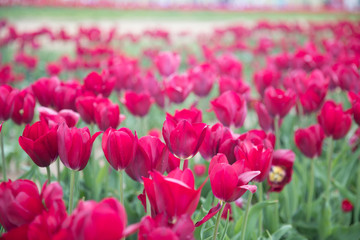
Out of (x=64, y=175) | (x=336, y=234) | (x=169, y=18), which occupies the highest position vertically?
(x=169, y=18)

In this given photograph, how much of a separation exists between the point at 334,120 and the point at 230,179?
784mm

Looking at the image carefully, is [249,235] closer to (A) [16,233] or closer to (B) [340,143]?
(A) [16,233]

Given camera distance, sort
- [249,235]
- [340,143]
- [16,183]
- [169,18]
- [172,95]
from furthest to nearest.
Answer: [169,18] < [340,143] < [172,95] < [249,235] < [16,183]

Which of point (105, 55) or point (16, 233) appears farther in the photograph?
point (105, 55)

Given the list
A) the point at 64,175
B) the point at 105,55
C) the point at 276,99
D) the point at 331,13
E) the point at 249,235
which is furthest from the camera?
the point at 331,13

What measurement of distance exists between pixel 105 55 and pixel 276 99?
3565 millimetres

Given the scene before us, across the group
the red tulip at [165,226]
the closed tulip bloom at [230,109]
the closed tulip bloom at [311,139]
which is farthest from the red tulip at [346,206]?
the red tulip at [165,226]

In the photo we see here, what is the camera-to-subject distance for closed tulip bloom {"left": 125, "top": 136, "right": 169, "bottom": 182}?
2.88ft

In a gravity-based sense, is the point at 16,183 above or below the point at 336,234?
above

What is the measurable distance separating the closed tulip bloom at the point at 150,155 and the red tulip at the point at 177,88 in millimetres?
884

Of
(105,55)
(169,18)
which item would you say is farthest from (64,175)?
(169,18)

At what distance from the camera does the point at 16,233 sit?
624mm

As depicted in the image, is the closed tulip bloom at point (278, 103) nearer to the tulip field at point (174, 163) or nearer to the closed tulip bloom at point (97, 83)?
the tulip field at point (174, 163)

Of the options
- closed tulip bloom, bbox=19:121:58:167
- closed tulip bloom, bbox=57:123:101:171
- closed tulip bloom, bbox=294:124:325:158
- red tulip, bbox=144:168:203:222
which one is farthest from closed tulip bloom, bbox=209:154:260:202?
closed tulip bloom, bbox=294:124:325:158
